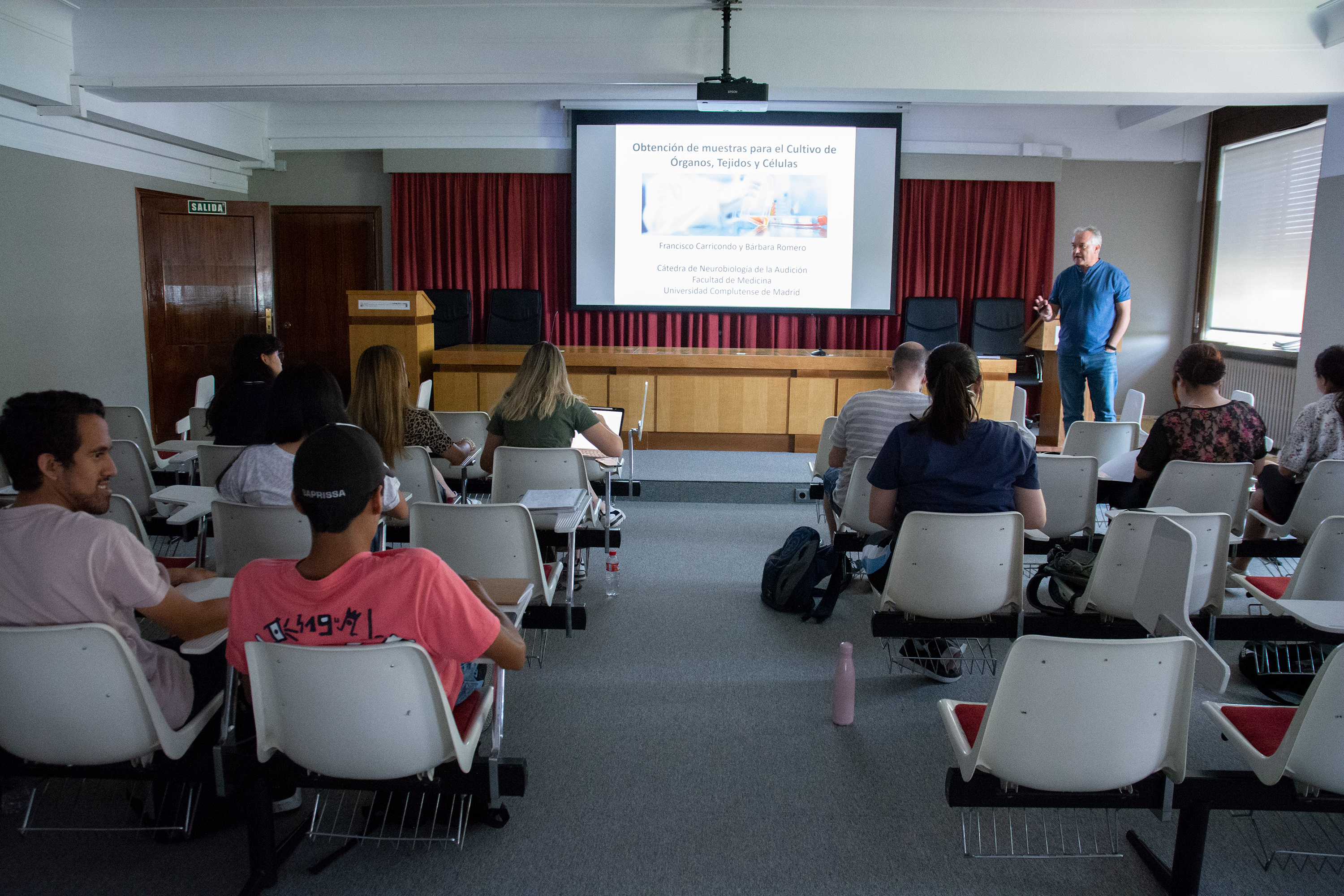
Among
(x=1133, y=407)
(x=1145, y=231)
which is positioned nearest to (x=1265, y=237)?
(x=1145, y=231)

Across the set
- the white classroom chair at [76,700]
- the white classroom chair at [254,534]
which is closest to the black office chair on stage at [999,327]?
the white classroom chair at [254,534]

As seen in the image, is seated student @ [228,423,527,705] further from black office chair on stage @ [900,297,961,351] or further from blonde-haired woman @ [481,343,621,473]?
black office chair on stage @ [900,297,961,351]

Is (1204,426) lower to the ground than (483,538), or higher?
higher

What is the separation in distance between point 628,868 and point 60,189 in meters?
6.61

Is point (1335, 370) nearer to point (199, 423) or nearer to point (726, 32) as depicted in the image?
point (726, 32)

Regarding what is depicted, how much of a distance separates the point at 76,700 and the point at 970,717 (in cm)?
182

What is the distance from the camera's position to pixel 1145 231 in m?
8.82

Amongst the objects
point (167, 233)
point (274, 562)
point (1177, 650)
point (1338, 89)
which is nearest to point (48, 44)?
point (167, 233)

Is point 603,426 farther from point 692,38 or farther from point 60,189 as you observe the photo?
point 60,189

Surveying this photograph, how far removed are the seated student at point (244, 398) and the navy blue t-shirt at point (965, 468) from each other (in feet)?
8.30

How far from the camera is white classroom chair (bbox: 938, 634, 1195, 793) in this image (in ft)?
5.47

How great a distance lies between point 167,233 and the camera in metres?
7.63

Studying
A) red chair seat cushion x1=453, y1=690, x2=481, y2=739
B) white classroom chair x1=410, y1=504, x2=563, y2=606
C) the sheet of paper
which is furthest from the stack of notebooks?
the sheet of paper

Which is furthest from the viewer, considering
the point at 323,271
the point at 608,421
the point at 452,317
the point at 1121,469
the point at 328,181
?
the point at 323,271
